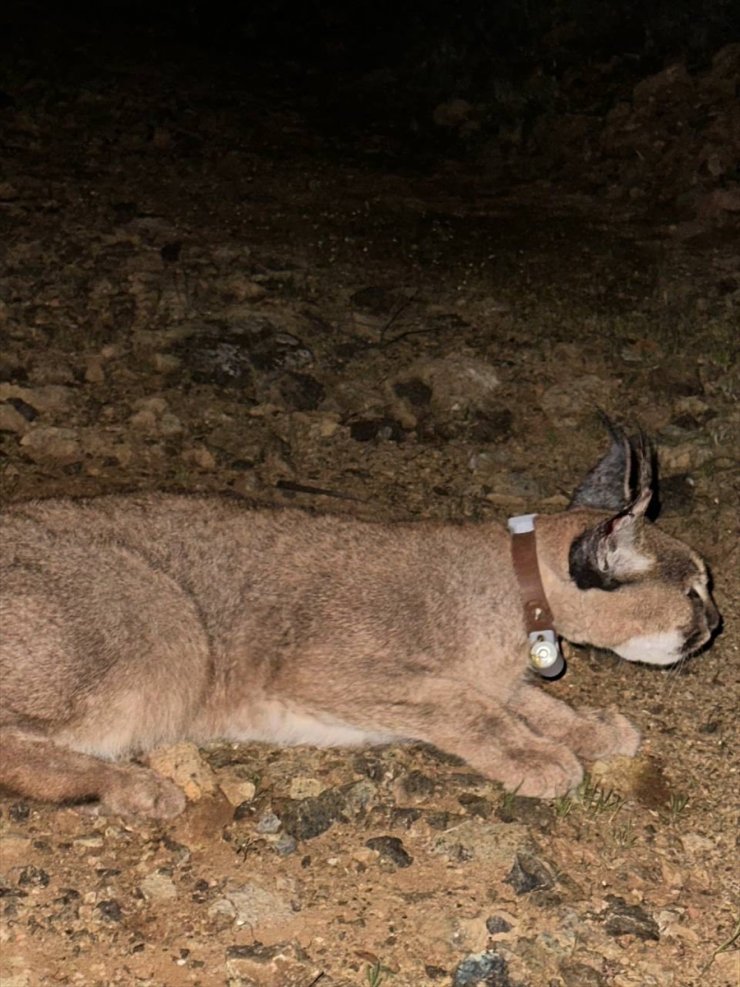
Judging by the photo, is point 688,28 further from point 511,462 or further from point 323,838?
point 323,838

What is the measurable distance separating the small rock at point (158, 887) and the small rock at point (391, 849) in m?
0.78

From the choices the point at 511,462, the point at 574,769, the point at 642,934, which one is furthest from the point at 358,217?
the point at 642,934

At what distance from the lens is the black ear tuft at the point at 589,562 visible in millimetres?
5895

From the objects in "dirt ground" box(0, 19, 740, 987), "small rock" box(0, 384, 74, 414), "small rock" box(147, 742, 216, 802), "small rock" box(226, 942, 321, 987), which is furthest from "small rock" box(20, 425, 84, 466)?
"small rock" box(226, 942, 321, 987)

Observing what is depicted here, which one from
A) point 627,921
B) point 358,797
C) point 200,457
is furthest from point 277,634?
point 200,457

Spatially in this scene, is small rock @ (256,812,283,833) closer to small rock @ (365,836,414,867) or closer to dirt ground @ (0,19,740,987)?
dirt ground @ (0,19,740,987)

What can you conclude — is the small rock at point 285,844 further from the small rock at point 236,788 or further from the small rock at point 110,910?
the small rock at point 110,910

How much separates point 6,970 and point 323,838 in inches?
52.5

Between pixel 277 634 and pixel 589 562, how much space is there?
1.36m

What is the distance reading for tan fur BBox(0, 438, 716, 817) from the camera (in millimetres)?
5523

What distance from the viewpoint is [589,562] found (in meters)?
5.95

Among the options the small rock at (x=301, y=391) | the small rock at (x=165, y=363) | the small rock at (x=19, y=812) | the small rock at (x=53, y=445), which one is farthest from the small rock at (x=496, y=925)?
the small rock at (x=165, y=363)

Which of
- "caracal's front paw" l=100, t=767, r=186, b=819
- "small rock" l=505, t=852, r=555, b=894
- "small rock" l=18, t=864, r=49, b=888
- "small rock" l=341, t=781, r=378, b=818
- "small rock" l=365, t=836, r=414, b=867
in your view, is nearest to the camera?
"small rock" l=18, t=864, r=49, b=888

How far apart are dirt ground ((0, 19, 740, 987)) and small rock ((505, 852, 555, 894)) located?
1 cm
